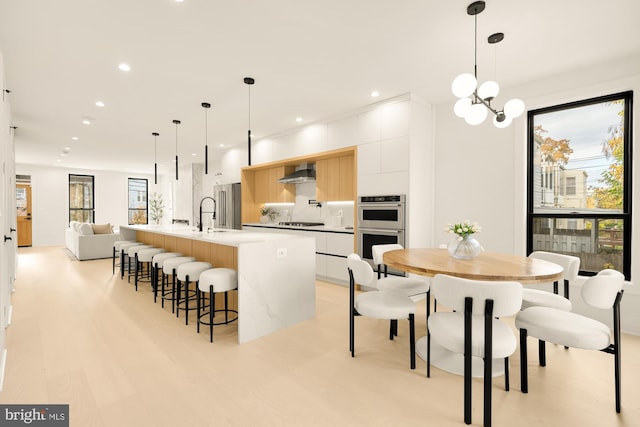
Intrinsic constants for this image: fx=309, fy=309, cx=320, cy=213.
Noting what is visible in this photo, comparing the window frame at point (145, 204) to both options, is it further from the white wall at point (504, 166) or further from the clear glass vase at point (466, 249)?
the clear glass vase at point (466, 249)

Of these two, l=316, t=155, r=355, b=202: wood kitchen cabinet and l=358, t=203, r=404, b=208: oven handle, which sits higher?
l=316, t=155, r=355, b=202: wood kitchen cabinet

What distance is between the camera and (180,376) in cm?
223

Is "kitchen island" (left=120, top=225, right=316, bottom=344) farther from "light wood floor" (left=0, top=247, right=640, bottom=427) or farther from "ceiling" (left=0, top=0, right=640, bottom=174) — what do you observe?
"ceiling" (left=0, top=0, right=640, bottom=174)

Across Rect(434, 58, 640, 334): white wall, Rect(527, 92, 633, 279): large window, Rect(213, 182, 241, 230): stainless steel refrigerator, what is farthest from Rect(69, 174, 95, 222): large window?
Rect(527, 92, 633, 279): large window

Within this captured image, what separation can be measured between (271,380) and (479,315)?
1.45 meters

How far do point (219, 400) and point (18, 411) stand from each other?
1164mm

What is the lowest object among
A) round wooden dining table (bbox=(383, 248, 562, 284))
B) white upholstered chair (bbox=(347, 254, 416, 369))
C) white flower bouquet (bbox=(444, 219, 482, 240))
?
white upholstered chair (bbox=(347, 254, 416, 369))

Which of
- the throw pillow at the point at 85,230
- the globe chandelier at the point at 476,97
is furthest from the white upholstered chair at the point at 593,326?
the throw pillow at the point at 85,230

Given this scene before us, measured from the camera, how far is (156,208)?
→ 1173 centimetres

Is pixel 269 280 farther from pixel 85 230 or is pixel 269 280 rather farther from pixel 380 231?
pixel 85 230

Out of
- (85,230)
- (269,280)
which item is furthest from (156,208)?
(269,280)

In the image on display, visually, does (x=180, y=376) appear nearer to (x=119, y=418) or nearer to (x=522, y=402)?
(x=119, y=418)

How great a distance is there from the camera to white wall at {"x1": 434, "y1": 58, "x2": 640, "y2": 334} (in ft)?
10.1

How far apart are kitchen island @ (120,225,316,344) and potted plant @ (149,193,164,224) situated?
9237mm
